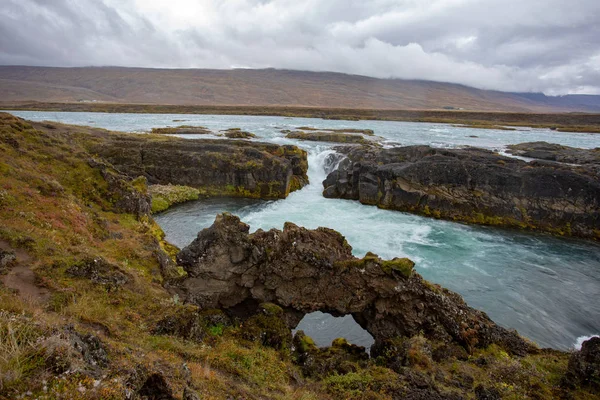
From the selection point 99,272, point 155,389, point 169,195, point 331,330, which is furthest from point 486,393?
point 169,195

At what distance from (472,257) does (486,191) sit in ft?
31.6

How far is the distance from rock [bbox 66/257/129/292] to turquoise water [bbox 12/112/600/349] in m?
7.30

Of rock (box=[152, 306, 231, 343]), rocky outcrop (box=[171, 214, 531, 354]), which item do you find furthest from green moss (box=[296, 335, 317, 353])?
rock (box=[152, 306, 231, 343])

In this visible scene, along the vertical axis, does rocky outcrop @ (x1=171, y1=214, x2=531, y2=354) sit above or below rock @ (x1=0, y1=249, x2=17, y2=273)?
below

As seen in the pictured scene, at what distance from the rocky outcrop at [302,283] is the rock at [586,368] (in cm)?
247

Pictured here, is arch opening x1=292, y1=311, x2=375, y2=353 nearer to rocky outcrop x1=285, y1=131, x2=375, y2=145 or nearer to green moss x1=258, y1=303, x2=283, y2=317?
green moss x1=258, y1=303, x2=283, y2=317

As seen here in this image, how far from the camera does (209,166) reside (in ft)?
113

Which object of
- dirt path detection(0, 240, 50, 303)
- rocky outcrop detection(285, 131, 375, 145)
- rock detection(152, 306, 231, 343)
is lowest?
rock detection(152, 306, 231, 343)

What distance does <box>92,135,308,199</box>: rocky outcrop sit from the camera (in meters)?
33.7

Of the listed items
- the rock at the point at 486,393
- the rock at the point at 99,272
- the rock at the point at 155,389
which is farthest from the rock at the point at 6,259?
the rock at the point at 486,393

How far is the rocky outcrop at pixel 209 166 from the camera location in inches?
1328

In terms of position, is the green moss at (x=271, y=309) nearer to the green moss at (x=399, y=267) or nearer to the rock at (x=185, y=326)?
the rock at (x=185, y=326)

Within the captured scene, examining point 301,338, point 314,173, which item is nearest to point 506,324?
point 301,338

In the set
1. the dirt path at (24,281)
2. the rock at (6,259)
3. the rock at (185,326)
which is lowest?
the rock at (185,326)
